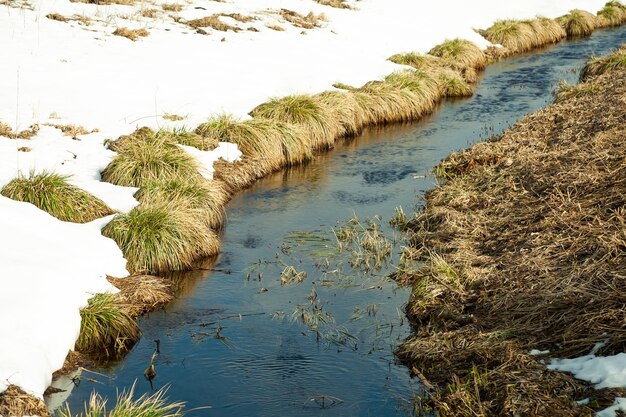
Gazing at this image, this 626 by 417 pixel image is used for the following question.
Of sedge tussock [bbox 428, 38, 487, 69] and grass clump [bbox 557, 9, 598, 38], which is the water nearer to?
sedge tussock [bbox 428, 38, 487, 69]

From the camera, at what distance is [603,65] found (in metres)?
23.2

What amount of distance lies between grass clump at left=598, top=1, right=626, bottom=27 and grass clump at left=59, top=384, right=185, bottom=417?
31.6 meters

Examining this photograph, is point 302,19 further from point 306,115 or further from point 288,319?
point 288,319

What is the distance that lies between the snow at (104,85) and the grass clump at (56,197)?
0.96 ft

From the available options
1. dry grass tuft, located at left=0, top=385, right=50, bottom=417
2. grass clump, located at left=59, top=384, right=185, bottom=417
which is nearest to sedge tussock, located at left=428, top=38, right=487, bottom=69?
grass clump, located at left=59, top=384, right=185, bottom=417

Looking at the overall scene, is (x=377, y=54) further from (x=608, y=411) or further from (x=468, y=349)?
(x=608, y=411)

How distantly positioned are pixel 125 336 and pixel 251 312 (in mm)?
1617

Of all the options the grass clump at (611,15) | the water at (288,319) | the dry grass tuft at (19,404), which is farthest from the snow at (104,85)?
the grass clump at (611,15)

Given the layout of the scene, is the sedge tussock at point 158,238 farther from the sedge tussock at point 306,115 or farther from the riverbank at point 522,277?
the sedge tussock at point 306,115

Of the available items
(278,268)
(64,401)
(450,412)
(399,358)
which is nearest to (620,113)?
(278,268)

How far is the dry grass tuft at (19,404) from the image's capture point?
23.8 ft

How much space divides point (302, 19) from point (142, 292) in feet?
60.2

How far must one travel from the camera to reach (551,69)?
26125mm

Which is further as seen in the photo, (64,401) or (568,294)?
(568,294)
